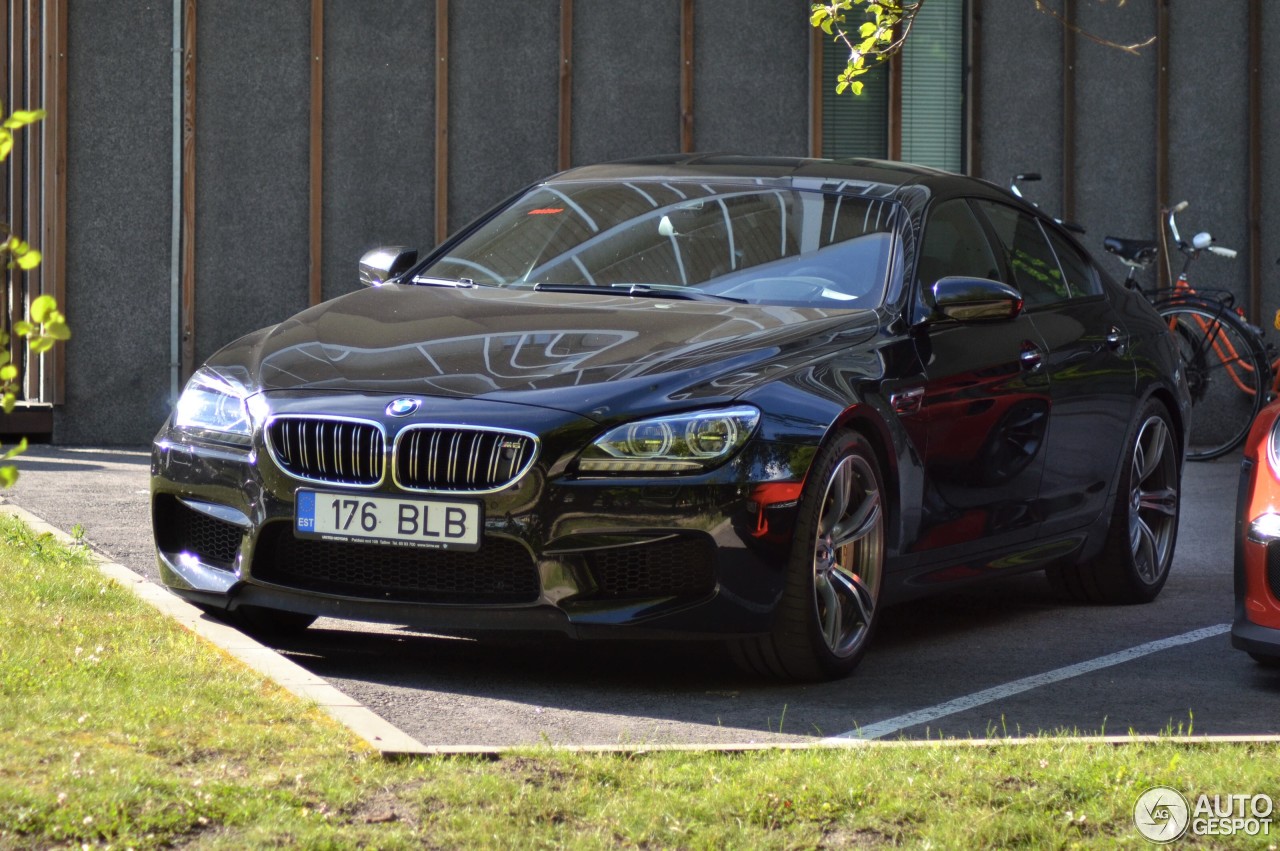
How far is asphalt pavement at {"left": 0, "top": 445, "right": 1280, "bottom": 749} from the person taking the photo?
5.16 metres

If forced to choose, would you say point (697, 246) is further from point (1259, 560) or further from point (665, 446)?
point (1259, 560)

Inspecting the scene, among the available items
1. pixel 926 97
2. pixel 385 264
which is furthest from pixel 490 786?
pixel 926 97

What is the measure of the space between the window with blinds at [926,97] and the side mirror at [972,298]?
7.81 metres

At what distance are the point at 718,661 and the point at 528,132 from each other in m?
7.74

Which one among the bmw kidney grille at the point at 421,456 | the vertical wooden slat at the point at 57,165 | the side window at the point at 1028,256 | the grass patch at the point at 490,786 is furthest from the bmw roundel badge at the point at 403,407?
the vertical wooden slat at the point at 57,165

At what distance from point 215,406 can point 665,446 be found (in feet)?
4.63

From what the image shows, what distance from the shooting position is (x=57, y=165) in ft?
41.2

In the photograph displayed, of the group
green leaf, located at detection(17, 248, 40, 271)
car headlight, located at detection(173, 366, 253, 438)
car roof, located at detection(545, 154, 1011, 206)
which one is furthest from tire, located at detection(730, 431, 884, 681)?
green leaf, located at detection(17, 248, 40, 271)

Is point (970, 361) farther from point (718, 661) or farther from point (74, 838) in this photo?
point (74, 838)

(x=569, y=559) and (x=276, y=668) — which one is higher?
(x=569, y=559)

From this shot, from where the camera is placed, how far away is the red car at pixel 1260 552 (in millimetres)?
5801

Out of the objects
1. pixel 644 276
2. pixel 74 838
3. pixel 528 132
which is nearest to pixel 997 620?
pixel 644 276

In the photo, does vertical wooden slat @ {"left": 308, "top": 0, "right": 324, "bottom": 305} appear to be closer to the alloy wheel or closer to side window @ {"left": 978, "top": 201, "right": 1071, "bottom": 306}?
side window @ {"left": 978, "top": 201, "right": 1071, "bottom": 306}

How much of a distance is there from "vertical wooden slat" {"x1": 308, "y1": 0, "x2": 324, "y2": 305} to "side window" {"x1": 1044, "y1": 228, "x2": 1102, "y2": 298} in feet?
20.6
